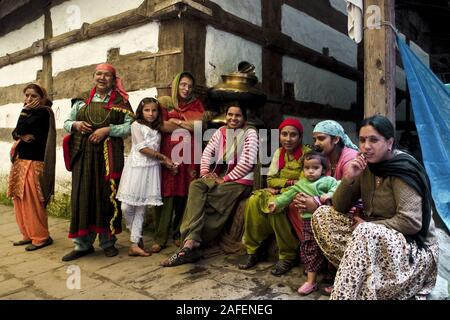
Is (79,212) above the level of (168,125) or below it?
below

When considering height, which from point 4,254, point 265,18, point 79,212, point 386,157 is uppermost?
point 265,18

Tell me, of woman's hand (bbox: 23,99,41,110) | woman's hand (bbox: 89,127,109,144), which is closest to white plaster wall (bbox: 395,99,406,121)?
woman's hand (bbox: 89,127,109,144)

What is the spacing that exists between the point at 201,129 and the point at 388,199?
6.80ft

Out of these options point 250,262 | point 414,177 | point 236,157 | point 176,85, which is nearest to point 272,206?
point 250,262

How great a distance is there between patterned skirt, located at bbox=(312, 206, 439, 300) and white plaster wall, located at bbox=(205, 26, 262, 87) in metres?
2.90

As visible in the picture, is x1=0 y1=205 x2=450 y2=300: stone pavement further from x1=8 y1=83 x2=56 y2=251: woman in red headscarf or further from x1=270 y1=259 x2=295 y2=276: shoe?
x1=8 y1=83 x2=56 y2=251: woman in red headscarf

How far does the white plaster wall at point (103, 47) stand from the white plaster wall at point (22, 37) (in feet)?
2.69

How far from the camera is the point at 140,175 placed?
3225 mm

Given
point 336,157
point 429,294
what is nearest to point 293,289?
point 429,294

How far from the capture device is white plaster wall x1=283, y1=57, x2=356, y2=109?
5809 millimetres

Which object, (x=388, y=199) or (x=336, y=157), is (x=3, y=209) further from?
(x=388, y=199)

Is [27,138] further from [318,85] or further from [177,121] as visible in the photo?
[318,85]

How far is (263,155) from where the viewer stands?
3609 mm

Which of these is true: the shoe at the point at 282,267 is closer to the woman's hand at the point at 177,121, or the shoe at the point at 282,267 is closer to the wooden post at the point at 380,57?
the wooden post at the point at 380,57
